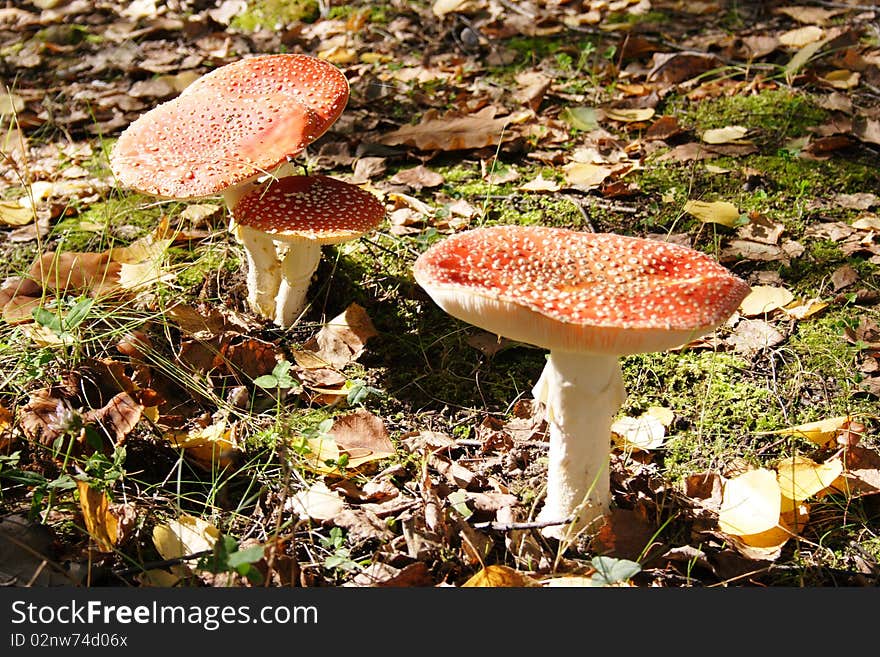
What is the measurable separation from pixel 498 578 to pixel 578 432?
A: 452 millimetres

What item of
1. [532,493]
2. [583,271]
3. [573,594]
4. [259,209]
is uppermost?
[583,271]

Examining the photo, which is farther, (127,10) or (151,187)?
(127,10)

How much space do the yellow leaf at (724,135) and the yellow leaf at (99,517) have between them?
342cm

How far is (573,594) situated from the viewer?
2.14 m

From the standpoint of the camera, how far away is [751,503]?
2.50 m

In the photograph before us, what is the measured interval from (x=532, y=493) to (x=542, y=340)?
82cm

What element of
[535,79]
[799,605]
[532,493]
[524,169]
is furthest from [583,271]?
[535,79]

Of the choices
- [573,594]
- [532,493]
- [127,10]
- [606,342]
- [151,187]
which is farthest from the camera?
[127,10]

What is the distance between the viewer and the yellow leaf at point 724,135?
4391 millimetres

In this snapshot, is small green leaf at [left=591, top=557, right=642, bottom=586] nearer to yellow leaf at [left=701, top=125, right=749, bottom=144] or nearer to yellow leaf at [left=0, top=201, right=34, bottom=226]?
yellow leaf at [left=701, top=125, right=749, bottom=144]

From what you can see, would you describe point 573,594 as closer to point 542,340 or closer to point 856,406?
point 542,340

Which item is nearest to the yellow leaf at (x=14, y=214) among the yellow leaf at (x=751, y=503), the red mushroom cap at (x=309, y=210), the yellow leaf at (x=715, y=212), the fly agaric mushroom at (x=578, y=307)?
the red mushroom cap at (x=309, y=210)

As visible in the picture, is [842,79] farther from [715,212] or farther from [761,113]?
[715,212]

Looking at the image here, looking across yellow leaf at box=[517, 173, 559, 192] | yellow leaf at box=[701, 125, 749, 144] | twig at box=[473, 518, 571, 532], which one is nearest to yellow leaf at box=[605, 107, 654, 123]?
yellow leaf at box=[701, 125, 749, 144]
